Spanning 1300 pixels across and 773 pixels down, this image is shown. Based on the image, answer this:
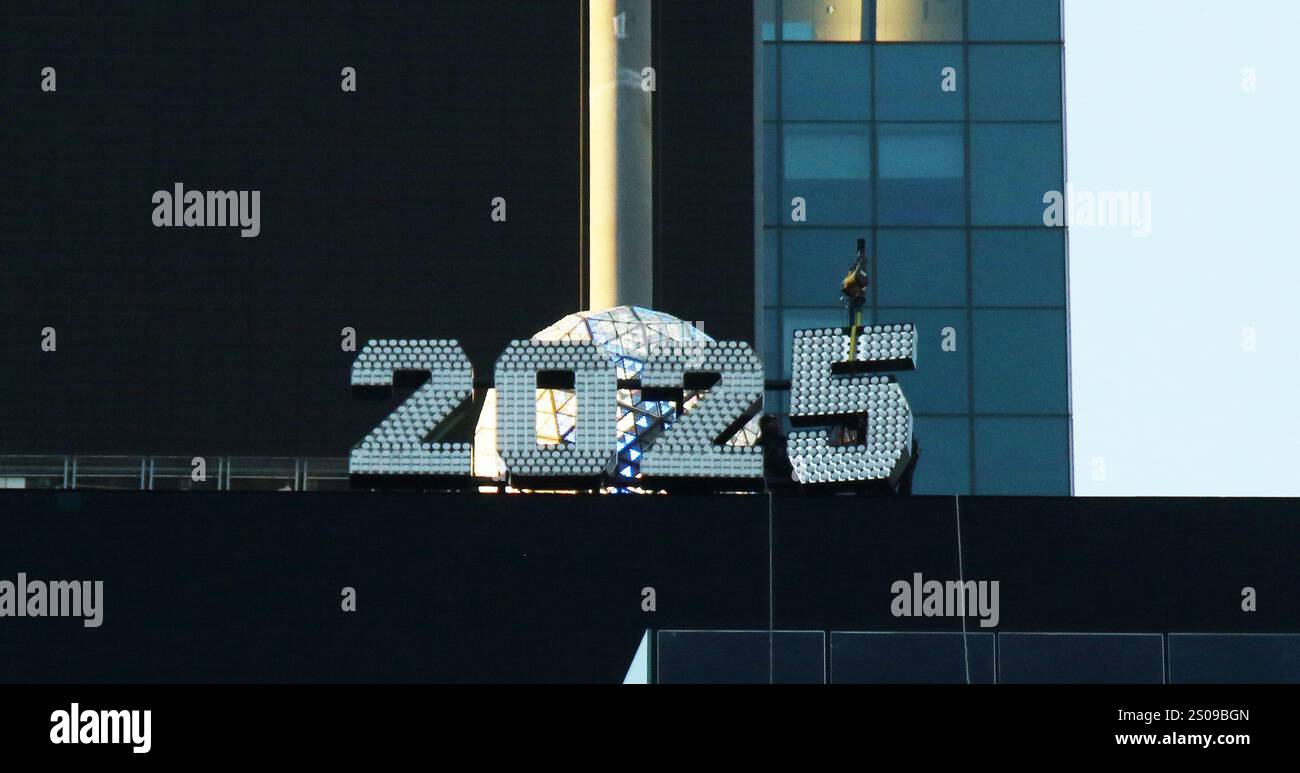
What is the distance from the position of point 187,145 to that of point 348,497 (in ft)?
61.1

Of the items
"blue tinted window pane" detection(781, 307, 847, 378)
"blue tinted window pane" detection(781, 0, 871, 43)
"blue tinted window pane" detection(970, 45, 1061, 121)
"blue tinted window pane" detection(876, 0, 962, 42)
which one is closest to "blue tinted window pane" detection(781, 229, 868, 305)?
"blue tinted window pane" detection(781, 307, 847, 378)

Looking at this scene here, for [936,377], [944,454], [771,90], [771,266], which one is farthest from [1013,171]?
[944,454]

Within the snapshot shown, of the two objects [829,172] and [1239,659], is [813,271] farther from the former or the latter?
[1239,659]

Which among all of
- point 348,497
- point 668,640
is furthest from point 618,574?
point 348,497

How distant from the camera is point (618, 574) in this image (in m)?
28.1

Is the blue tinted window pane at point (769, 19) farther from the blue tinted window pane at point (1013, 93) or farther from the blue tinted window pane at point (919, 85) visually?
the blue tinted window pane at point (1013, 93)

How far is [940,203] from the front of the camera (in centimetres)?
5169

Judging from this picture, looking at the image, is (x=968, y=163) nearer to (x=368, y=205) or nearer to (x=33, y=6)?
(x=368, y=205)

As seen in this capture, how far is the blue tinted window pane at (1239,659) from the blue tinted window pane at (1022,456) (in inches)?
910

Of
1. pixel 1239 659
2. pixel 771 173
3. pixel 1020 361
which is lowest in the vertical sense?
pixel 1239 659

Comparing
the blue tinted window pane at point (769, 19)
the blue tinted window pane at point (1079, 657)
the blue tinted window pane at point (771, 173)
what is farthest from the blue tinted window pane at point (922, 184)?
the blue tinted window pane at point (1079, 657)

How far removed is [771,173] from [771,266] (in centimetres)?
189

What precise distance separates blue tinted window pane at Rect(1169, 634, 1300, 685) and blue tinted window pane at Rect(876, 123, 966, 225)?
2496cm

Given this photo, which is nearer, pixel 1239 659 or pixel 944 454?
pixel 1239 659
